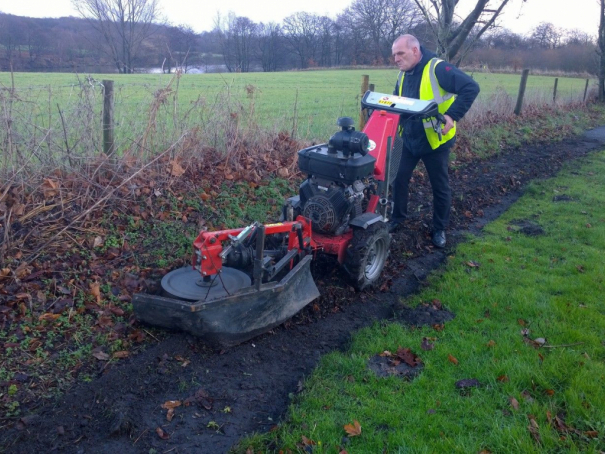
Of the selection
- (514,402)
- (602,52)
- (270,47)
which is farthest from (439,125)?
(270,47)

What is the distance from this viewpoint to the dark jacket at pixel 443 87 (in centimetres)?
547

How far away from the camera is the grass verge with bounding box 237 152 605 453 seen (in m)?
3.11

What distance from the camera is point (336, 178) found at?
185 inches

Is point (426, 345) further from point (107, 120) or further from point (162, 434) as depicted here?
point (107, 120)

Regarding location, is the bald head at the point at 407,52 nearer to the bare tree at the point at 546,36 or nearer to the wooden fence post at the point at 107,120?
the wooden fence post at the point at 107,120

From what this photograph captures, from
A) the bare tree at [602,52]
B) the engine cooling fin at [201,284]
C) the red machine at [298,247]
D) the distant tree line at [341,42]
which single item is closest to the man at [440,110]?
the red machine at [298,247]

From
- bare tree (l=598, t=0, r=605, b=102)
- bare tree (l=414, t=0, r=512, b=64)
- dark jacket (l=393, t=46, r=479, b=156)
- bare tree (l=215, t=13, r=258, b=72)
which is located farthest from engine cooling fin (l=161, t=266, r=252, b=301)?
bare tree (l=215, t=13, r=258, b=72)

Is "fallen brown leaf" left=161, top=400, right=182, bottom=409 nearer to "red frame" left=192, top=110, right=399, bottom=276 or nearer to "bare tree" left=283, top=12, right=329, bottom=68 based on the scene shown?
"red frame" left=192, top=110, right=399, bottom=276

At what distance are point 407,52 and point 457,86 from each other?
1.99 ft

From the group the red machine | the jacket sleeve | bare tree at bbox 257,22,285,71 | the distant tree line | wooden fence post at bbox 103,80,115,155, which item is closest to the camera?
the red machine

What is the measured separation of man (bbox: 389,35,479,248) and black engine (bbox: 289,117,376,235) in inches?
49.0

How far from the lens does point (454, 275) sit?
5.39 m

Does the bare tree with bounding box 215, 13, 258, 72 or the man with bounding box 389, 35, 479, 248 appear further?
the bare tree with bounding box 215, 13, 258, 72

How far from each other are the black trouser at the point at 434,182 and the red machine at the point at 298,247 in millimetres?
764
